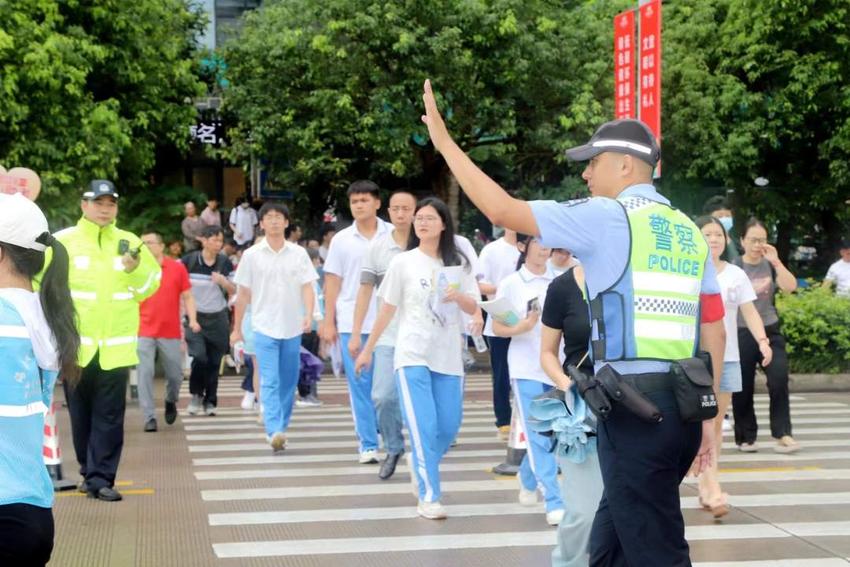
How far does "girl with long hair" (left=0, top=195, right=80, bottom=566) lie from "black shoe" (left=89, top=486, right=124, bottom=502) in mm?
4471

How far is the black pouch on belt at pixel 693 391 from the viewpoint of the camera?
14.0 ft

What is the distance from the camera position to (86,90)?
76.2 feet

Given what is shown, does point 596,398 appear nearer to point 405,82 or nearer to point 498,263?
point 498,263

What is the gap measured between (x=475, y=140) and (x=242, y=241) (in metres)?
4.65

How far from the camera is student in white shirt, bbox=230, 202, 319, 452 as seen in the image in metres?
10.6

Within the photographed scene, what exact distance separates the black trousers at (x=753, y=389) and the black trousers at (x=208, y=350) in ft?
17.3

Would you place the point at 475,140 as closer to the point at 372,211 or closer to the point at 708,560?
the point at 372,211

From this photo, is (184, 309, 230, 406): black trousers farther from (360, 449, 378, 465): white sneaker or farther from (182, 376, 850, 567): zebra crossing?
(360, 449, 378, 465): white sneaker

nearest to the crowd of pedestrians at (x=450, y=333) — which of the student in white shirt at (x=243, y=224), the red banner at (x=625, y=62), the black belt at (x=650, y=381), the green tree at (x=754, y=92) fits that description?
the black belt at (x=650, y=381)

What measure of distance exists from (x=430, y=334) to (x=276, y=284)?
2.99m

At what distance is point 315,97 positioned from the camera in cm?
2280

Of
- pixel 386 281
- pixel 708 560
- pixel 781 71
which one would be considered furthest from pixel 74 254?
pixel 781 71

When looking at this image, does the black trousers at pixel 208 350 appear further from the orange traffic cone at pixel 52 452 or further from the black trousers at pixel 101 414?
the black trousers at pixel 101 414

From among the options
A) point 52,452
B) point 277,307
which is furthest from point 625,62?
point 52,452
